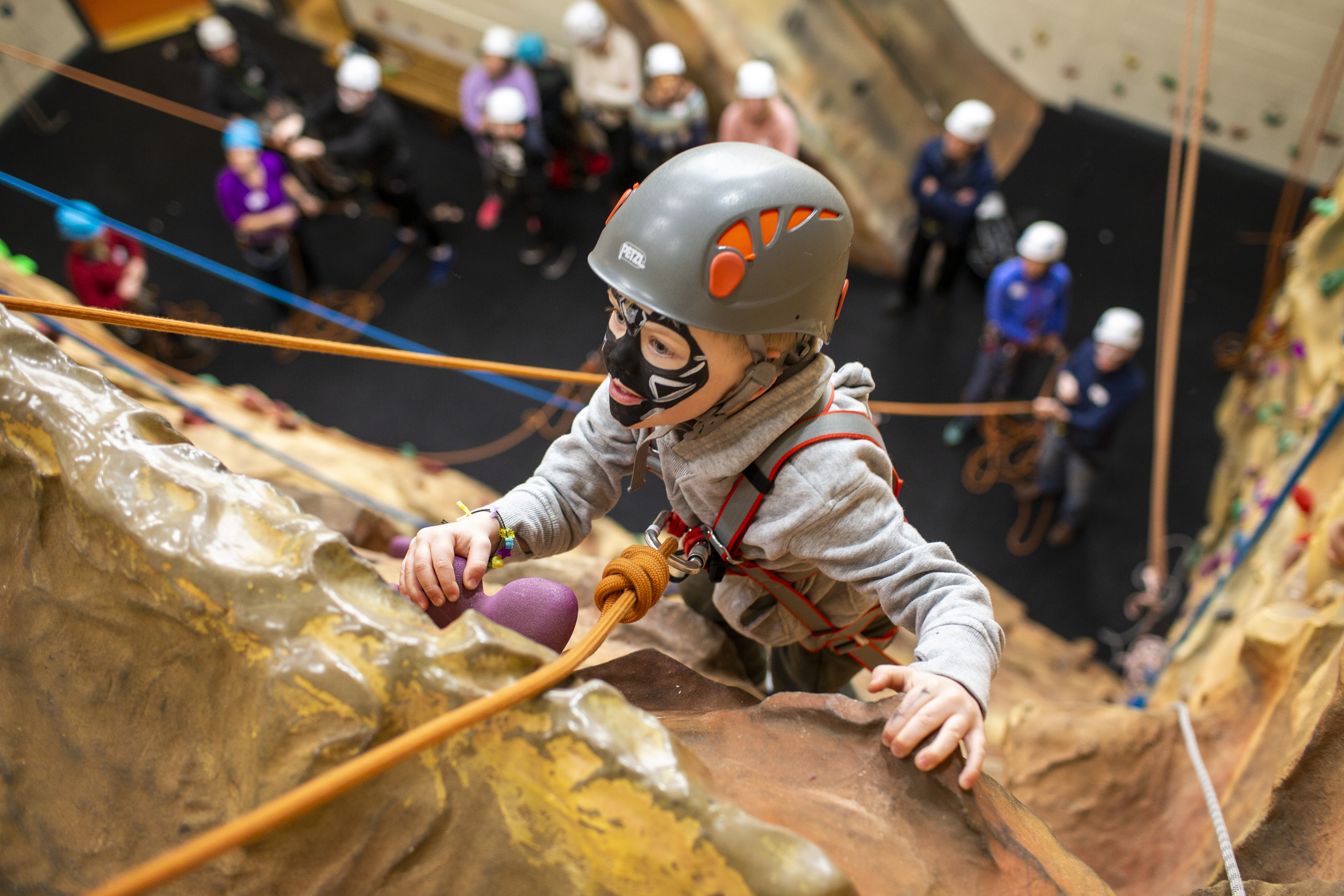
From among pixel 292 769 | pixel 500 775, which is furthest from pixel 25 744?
pixel 500 775

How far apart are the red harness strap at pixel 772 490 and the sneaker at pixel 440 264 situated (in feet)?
13.4

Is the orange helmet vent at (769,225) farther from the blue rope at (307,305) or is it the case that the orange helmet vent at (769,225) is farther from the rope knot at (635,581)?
the blue rope at (307,305)

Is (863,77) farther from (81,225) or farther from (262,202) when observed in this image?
(81,225)

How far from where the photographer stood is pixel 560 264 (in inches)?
212

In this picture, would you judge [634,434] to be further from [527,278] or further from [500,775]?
[527,278]

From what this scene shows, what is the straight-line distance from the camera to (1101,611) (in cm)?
439

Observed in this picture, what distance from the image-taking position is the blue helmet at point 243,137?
452 centimetres

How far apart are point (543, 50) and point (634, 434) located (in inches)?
182

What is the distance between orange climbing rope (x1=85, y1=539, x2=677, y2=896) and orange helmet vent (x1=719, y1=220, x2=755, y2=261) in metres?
0.48

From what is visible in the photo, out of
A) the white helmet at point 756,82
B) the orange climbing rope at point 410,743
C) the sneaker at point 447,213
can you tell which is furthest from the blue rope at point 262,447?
the white helmet at point 756,82

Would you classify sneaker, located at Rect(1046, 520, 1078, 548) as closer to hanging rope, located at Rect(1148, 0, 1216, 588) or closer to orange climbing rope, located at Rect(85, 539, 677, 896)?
hanging rope, located at Rect(1148, 0, 1216, 588)

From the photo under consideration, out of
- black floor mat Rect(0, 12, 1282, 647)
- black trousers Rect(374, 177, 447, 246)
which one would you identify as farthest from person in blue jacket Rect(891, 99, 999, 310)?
black trousers Rect(374, 177, 447, 246)

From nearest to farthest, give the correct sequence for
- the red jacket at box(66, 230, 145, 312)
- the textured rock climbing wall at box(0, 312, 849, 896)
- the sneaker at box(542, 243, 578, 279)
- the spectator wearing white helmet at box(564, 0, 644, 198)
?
the textured rock climbing wall at box(0, 312, 849, 896), the red jacket at box(66, 230, 145, 312), the spectator wearing white helmet at box(564, 0, 644, 198), the sneaker at box(542, 243, 578, 279)

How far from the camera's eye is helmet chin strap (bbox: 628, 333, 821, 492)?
4.81 feet
